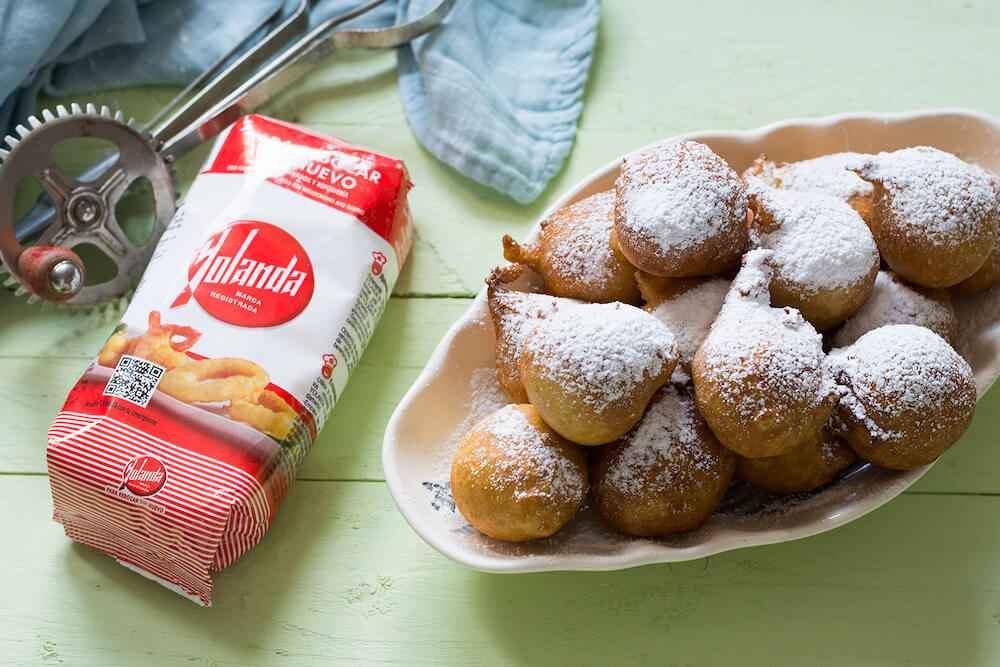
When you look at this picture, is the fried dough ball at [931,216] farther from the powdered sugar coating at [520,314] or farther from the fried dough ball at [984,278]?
the powdered sugar coating at [520,314]

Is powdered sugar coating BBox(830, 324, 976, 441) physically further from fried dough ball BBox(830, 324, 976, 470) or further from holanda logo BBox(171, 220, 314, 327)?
holanda logo BBox(171, 220, 314, 327)

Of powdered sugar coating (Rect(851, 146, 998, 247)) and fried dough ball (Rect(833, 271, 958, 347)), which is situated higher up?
powdered sugar coating (Rect(851, 146, 998, 247))

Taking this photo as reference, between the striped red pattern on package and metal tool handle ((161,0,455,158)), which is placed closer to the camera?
the striped red pattern on package

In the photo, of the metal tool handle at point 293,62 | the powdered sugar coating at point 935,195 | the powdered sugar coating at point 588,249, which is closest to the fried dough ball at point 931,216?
the powdered sugar coating at point 935,195

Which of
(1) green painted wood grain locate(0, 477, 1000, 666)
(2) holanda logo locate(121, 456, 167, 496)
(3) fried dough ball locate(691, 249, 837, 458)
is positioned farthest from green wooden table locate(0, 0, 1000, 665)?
(3) fried dough ball locate(691, 249, 837, 458)

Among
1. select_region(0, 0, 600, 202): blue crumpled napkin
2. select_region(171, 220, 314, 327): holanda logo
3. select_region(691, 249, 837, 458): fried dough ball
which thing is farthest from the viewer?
select_region(0, 0, 600, 202): blue crumpled napkin

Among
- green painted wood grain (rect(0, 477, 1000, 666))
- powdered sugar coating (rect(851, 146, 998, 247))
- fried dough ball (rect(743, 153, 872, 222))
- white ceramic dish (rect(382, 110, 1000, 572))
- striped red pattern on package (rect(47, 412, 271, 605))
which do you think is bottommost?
green painted wood grain (rect(0, 477, 1000, 666))
